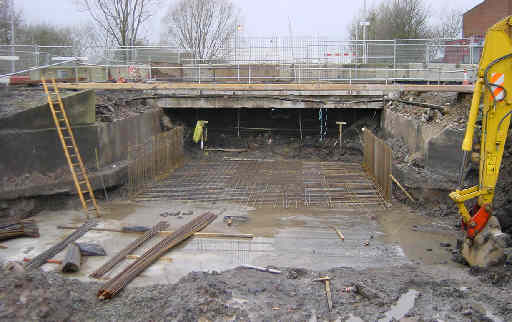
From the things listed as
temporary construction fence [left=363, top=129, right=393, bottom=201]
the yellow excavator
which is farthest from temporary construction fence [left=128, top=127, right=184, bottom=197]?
the yellow excavator

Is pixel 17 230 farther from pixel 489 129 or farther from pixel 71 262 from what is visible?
pixel 489 129

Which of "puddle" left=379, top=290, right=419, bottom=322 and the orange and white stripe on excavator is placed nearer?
"puddle" left=379, top=290, right=419, bottom=322

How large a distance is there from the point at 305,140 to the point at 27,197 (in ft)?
36.1

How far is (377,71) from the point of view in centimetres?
1814

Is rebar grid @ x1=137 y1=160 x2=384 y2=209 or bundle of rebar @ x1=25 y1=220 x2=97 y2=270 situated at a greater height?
rebar grid @ x1=137 y1=160 x2=384 y2=209

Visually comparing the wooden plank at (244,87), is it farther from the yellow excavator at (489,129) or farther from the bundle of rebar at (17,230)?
the yellow excavator at (489,129)

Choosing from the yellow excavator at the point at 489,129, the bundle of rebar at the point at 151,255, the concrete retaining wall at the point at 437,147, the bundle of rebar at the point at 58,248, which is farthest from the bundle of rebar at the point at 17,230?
the concrete retaining wall at the point at 437,147

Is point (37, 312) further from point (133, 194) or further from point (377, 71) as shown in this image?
point (377, 71)

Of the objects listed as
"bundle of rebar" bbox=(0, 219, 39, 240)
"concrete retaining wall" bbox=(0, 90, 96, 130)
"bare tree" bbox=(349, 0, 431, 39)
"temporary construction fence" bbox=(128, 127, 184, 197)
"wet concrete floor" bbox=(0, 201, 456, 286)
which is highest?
"bare tree" bbox=(349, 0, 431, 39)

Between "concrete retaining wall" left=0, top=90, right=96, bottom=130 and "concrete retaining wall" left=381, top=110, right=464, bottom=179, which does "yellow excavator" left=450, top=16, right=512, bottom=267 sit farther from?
"concrete retaining wall" left=0, top=90, right=96, bottom=130

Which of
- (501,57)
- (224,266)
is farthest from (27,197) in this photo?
(501,57)

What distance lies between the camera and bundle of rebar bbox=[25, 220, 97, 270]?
7.82 metres

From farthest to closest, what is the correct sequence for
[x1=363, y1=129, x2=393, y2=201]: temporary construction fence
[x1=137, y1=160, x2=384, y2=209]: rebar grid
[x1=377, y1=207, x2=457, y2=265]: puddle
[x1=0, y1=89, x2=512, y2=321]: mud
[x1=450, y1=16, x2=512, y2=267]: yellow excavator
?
[x1=137, y1=160, x2=384, y2=209]: rebar grid
[x1=363, y1=129, x2=393, y2=201]: temporary construction fence
[x1=377, y1=207, x2=457, y2=265]: puddle
[x1=450, y1=16, x2=512, y2=267]: yellow excavator
[x1=0, y1=89, x2=512, y2=321]: mud

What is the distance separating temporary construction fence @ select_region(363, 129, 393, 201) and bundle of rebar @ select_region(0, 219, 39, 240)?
842cm
